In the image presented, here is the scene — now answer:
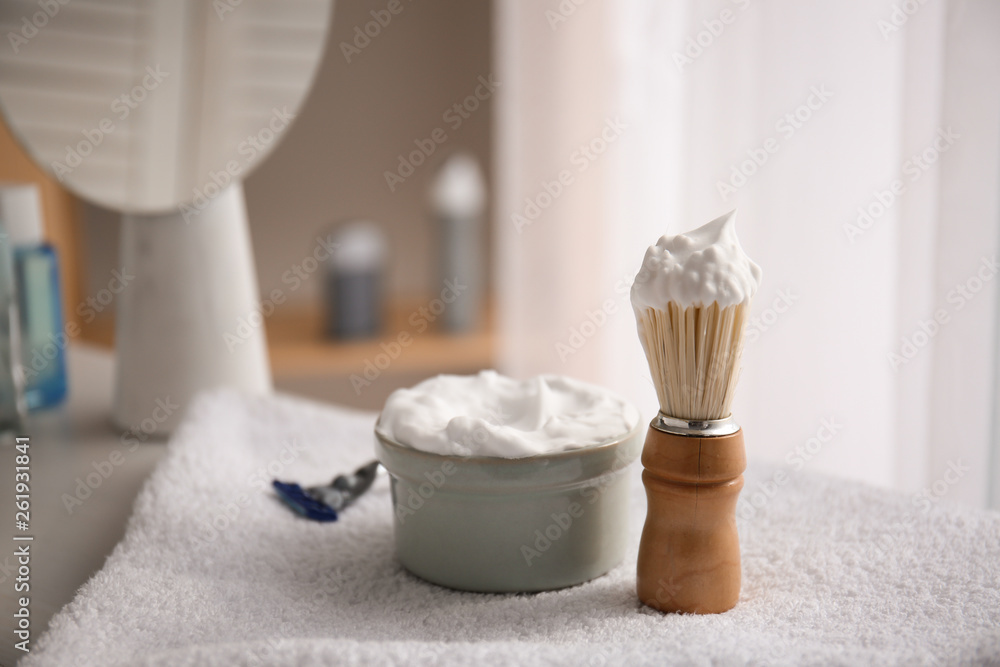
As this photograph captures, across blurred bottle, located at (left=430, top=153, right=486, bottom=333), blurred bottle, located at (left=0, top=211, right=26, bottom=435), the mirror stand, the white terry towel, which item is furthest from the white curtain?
blurred bottle, located at (left=0, top=211, right=26, bottom=435)

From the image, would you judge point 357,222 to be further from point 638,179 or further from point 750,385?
point 750,385

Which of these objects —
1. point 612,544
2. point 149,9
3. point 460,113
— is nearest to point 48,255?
point 149,9

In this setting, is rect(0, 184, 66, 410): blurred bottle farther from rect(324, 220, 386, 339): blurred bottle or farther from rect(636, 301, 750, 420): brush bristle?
rect(324, 220, 386, 339): blurred bottle

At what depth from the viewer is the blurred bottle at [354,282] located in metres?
1.58

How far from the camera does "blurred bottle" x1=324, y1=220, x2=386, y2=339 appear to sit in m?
1.58

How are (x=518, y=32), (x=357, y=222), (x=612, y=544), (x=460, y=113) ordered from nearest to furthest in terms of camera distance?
(x=612, y=544) → (x=518, y=32) → (x=357, y=222) → (x=460, y=113)

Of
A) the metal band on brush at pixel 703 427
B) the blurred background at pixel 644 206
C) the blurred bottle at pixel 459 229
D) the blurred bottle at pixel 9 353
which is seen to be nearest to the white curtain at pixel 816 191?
the blurred background at pixel 644 206

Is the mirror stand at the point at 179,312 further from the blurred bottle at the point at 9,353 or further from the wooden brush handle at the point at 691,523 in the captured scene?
the wooden brush handle at the point at 691,523

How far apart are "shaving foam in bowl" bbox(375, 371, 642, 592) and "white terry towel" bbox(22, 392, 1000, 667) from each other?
1cm

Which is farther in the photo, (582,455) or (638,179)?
(638,179)

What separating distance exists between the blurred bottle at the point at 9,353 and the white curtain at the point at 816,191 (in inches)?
24.4

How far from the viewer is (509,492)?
0.44 m

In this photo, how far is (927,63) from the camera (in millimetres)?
708

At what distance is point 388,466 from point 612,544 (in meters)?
0.13
